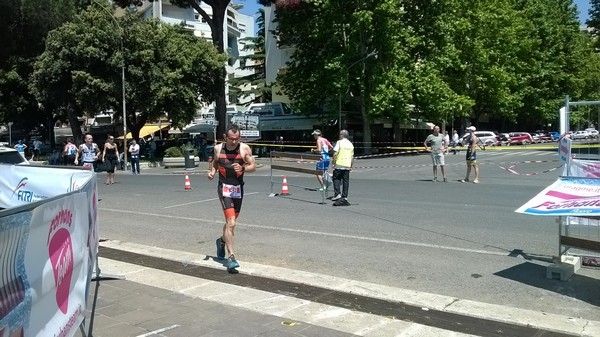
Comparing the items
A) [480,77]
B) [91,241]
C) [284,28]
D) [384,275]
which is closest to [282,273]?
[384,275]

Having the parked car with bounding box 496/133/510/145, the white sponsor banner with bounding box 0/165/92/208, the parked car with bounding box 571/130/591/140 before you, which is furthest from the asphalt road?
the parked car with bounding box 496/133/510/145

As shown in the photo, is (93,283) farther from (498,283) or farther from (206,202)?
(206,202)

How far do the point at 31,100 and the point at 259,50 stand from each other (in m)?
28.4

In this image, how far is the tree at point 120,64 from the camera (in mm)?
34688

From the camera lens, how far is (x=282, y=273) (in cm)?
652

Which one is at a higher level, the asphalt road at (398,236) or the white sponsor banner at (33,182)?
the white sponsor banner at (33,182)

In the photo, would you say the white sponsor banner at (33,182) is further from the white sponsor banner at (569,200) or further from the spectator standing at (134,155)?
the spectator standing at (134,155)

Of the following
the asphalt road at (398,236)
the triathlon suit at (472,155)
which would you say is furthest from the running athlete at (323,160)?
the triathlon suit at (472,155)

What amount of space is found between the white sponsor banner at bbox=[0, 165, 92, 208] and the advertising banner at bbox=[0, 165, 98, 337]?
1176 millimetres

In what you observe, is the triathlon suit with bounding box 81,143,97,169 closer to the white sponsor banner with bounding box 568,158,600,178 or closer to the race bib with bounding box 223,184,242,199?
the race bib with bounding box 223,184,242,199

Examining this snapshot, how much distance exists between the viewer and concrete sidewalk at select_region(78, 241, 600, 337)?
15.3 ft

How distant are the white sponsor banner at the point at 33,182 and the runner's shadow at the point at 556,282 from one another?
4.89 m

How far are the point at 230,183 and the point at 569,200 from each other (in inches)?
158

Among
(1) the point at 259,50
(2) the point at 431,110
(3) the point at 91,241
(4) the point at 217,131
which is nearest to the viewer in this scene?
(3) the point at 91,241
